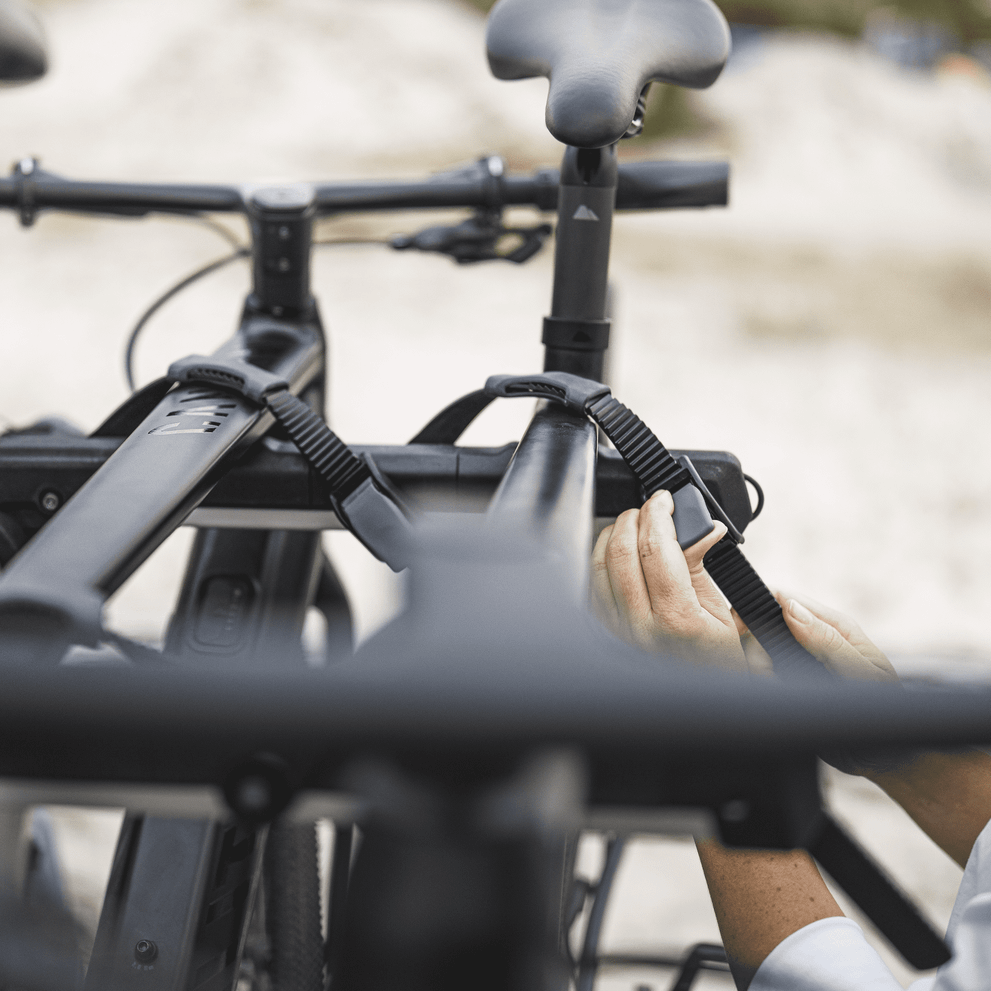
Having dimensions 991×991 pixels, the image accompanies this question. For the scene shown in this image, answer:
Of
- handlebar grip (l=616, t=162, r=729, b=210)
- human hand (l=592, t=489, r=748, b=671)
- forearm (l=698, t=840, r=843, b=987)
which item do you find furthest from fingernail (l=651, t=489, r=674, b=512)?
handlebar grip (l=616, t=162, r=729, b=210)

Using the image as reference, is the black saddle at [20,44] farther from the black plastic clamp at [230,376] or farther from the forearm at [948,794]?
the forearm at [948,794]

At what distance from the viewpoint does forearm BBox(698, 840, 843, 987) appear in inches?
24.2

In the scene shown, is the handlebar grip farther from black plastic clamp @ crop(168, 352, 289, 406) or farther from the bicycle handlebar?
black plastic clamp @ crop(168, 352, 289, 406)

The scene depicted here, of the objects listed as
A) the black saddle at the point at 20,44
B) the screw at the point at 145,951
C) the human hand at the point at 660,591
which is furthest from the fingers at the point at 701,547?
the black saddle at the point at 20,44

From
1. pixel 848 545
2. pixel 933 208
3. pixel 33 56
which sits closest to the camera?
pixel 33 56

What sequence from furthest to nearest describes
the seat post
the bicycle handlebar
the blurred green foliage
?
the blurred green foliage, the bicycle handlebar, the seat post

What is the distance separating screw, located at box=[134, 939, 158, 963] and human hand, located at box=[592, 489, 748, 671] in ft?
1.31

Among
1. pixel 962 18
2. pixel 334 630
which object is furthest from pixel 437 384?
pixel 962 18

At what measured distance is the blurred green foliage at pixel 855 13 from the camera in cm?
1251

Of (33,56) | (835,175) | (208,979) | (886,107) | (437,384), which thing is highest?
(886,107)

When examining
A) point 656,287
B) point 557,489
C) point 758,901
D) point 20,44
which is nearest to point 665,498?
point 557,489

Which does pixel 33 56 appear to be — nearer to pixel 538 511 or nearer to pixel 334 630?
pixel 334 630

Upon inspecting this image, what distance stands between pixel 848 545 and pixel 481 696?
442 cm

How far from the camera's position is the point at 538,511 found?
460mm
